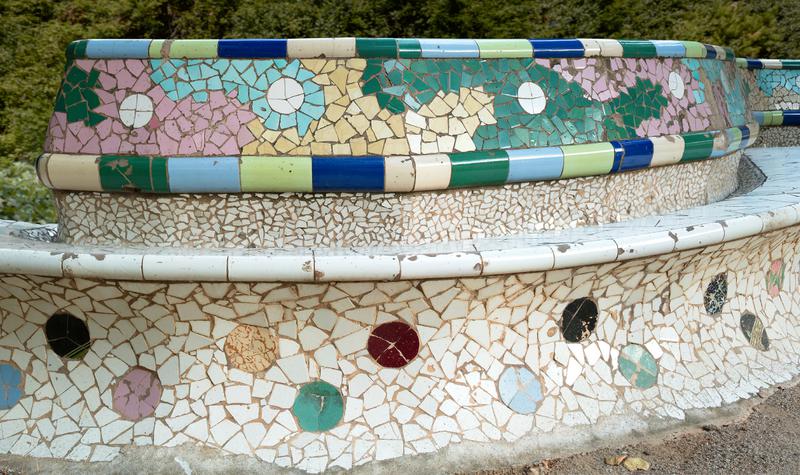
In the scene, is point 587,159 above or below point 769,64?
below

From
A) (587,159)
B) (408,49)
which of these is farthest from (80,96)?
(587,159)

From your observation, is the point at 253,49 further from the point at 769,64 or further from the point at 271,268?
the point at 769,64

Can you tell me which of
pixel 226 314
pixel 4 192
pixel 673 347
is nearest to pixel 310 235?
pixel 226 314

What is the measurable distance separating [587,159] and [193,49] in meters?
1.61

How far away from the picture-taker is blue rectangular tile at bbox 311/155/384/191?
9.65ft

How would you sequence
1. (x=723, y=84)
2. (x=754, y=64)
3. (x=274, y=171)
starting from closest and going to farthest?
(x=274, y=171) → (x=723, y=84) → (x=754, y=64)

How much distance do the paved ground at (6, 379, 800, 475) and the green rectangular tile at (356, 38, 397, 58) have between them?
63.0 inches

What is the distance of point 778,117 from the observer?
21.2ft

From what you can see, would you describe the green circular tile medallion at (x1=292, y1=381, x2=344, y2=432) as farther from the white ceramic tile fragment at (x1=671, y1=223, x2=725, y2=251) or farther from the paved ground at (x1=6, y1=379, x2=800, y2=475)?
the white ceramic tile fragment at (x1=671, y1=223, x2=725, y2=251)

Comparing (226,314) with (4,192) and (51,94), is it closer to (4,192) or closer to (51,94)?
(4,192)

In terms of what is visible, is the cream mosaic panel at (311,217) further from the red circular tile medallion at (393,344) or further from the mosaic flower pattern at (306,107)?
the red circular tile medallion at (393,344)

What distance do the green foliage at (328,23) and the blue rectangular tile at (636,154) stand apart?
485cm

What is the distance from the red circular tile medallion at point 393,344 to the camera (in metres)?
3.00

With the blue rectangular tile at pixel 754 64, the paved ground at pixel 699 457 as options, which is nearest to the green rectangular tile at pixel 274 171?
the paved ground at pixel 699 457
